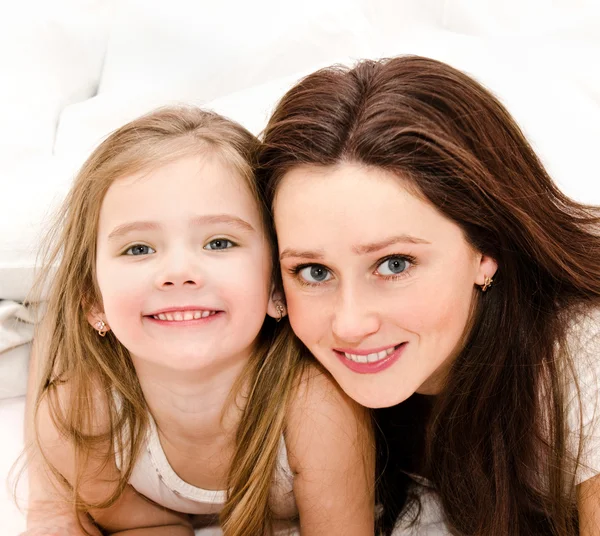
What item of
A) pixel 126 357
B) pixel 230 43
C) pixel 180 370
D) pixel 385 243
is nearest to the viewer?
pixel 385 243

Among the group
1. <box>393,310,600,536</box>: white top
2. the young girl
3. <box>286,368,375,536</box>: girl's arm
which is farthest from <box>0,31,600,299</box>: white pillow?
<box>286,368,375,536</box>: girl's arm

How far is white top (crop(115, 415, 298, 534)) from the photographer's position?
1489 millimetres

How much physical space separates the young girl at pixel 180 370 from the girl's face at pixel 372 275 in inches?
4.0

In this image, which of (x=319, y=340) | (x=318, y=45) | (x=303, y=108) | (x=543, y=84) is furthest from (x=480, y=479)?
(x=318, y=45)

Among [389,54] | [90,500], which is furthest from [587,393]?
[389,54]

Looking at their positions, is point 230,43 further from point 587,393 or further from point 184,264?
point 587,393

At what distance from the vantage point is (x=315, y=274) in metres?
1.24

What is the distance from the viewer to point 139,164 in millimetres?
1298

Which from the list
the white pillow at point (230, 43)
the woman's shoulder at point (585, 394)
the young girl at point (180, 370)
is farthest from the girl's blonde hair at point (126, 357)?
the white pillow at point (230, 43)

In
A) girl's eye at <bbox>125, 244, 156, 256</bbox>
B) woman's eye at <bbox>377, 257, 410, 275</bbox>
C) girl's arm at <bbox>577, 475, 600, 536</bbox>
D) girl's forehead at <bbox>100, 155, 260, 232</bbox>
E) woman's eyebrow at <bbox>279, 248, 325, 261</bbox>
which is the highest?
girl's forehead at <bbox>100, 155, 260, 232</bbox>

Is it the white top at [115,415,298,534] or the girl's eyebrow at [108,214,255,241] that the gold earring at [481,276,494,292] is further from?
the white top at [115,415,298,534]

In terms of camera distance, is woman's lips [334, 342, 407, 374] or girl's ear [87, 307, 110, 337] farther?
girl's ear [87, 307, 110, 337]

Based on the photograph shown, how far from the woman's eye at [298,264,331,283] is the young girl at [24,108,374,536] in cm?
9

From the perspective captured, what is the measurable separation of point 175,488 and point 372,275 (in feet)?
1.99
